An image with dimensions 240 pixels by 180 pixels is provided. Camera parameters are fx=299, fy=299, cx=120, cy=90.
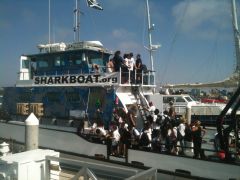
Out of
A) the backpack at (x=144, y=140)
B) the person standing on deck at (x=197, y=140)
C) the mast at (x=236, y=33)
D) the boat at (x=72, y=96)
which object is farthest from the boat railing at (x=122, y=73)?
the mast at (x=236, y=33)

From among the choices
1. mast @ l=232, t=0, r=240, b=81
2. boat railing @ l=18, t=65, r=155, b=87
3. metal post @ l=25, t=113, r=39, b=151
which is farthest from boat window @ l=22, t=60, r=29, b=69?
mast @ l=232, t=0, r=240, b=81

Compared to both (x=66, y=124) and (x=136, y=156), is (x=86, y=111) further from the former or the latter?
(x=136, y=156)

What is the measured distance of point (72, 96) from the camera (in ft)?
41.1

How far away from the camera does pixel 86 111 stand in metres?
12.0

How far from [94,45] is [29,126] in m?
6.64

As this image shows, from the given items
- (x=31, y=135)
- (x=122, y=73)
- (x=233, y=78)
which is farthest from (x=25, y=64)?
(x=233, y=78)

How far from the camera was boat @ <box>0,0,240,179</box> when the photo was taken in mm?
10953

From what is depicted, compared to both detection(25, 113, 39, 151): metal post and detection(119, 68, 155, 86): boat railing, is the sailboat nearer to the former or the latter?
detection(119, 68, 155, 86): boat railing

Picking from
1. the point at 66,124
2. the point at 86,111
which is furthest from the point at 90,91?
the point at 66,124

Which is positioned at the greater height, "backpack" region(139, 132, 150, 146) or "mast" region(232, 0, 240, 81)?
"mast" region(232, 0, 240, 81)

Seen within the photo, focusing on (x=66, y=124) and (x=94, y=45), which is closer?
(x=66, y=124)

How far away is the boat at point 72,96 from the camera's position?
11.0m

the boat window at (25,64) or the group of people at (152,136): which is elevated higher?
the boat window at (25,64)

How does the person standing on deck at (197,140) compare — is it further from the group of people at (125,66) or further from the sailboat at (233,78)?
the sailboat at (233,78)
